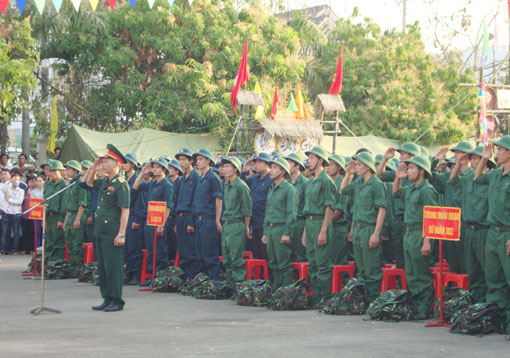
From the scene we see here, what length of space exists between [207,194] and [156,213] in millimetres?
856

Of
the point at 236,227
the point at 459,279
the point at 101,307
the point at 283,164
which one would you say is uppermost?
the point at 283,164

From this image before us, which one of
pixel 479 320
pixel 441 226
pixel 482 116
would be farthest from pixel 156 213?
pixel 482 116

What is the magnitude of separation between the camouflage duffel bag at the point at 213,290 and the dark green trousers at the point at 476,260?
394cm

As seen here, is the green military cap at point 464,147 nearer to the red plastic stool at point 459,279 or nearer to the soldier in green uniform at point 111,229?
the red plastic stool at point 459,279

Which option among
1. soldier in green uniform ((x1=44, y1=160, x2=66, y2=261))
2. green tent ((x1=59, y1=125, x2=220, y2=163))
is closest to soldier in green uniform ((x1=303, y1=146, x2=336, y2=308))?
soldier in green uniform ((x1=44, y1=160, x2=66, y2=261))

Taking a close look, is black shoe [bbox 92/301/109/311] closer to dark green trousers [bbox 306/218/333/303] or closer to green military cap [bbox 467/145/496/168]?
dark green trousers [bbox 306/218/333/303]

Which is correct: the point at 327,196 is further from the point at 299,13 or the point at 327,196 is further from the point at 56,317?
Result: the point at 299,13

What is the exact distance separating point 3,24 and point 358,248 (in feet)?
49.6

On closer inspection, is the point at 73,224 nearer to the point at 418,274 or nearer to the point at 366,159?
the point at 366,159

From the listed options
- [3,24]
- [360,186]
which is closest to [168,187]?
[360,186]

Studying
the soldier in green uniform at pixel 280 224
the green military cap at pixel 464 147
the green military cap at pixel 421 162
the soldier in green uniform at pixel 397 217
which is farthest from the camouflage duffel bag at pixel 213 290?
the green military cap at pixel 464 147

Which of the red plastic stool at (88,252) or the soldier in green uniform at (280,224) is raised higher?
the soldier in green uniform at (280,224)

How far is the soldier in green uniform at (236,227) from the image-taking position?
11.6 metres

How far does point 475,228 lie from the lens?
29.4 feet
